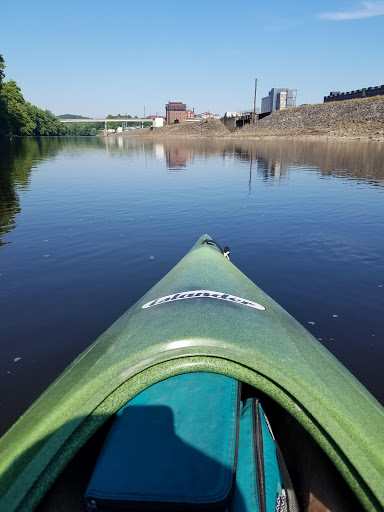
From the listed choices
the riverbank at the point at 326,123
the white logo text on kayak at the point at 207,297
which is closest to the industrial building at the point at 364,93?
the riverbank at the point at 326,123

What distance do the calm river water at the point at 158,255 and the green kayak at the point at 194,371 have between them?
2.27 meters

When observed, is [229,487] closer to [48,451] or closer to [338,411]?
[338,411]

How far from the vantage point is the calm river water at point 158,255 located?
217 inches

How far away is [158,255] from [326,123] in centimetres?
7108

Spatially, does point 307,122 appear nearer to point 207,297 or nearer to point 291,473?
point 207,297

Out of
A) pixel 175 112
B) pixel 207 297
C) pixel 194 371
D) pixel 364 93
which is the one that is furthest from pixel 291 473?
pixel 175 112

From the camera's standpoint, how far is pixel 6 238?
1051 cm

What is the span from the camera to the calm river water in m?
5.52

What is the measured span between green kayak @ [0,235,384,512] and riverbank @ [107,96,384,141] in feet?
209

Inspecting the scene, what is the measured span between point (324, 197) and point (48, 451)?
55.7 feet

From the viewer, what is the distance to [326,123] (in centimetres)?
6781

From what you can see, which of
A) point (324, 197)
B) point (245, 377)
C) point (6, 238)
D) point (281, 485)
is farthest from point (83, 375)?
point (324, 197)

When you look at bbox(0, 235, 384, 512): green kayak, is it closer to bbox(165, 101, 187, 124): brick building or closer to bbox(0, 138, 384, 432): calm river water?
bbox(0, 138, 384, 432): calm river water

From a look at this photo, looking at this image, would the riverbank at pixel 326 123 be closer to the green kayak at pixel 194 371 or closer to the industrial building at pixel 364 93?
the industrial building at pixel 364 93
